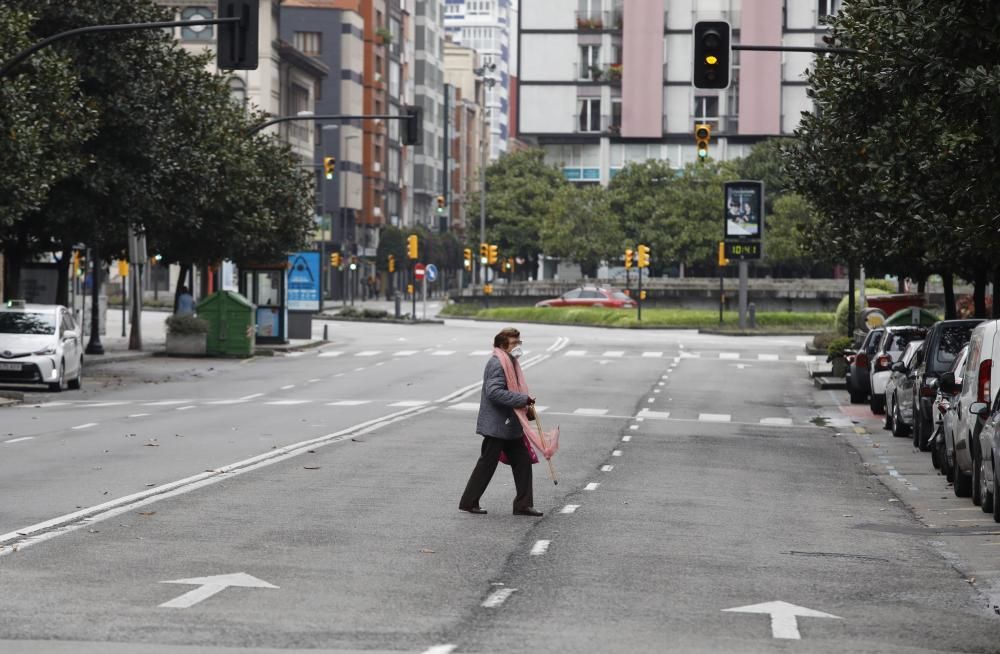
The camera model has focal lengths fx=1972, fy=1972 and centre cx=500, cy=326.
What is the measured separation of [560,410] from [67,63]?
12.9 meters

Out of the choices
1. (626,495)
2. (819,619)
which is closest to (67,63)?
(626,495)

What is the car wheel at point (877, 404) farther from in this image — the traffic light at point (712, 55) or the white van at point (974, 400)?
the white van at point (974, 400)

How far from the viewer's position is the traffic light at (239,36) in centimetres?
2767

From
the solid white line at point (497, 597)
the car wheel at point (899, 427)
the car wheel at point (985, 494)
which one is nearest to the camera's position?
the solid white line at point (497, 597)

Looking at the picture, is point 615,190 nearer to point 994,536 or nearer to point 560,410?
point 560,410

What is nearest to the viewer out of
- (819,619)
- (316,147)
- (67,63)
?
(819,619)

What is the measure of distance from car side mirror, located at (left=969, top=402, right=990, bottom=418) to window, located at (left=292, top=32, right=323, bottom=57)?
394ft

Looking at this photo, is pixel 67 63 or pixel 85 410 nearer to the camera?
pixel 85 410

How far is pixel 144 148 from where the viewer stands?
4509cm

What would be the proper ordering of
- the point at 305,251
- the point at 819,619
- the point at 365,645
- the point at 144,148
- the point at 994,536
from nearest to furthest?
1. the point at 365,645
2. the point at 819,619
3. the point at 994,536
4. the point at 144,148
5. the point at 305,251

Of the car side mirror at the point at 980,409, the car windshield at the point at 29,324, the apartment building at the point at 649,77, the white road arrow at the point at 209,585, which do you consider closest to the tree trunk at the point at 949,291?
the car windshield at the point at 29,324

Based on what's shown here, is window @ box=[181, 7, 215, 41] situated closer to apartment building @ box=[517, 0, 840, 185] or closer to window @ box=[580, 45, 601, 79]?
apartment building @ box=[517, 0, 840, 185]

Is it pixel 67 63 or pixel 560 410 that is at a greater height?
pixel 67 63

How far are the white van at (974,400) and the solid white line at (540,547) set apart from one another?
209 inches
